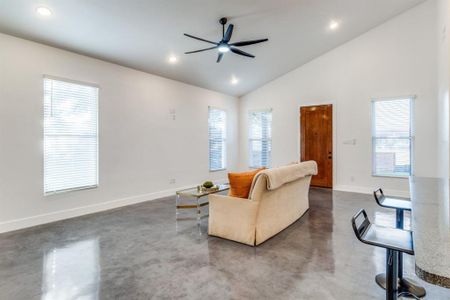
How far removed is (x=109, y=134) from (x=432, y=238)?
5.17 meters

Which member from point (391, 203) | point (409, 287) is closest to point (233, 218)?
point (391, 203)

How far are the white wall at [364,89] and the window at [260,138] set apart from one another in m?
0.25

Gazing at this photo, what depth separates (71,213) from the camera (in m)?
4.45

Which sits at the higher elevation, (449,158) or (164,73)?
(164,73)

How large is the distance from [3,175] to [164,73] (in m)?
3.62

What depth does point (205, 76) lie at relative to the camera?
21.6 feet

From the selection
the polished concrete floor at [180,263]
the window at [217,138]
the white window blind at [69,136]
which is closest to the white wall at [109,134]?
the white window blind at [69,136]

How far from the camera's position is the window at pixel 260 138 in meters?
8.11

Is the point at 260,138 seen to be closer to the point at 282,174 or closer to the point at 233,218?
the point at 282,174

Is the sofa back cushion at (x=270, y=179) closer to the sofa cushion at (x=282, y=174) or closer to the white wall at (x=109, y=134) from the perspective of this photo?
the sofa cushion at (x=282, y=174)

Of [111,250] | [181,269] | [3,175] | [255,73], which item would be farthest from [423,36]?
[3,175]

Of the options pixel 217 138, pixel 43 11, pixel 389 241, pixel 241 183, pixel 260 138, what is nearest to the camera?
pixel 389 241

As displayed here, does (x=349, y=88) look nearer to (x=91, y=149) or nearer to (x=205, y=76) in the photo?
(x=205, y=76)

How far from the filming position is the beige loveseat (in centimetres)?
310
